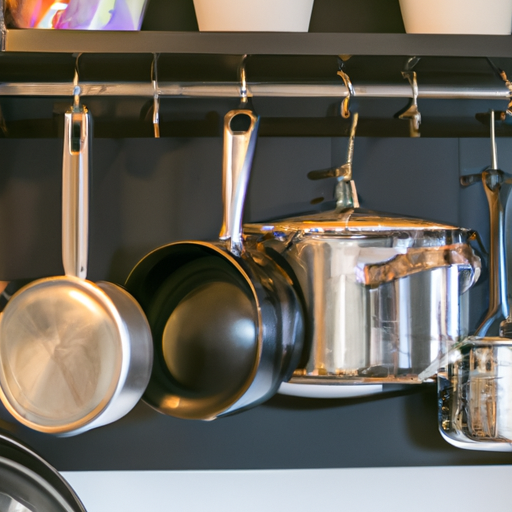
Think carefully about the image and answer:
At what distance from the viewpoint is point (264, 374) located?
644 millimetres

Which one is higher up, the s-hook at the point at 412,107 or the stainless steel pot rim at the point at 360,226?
the s-hook at the point at 412,107

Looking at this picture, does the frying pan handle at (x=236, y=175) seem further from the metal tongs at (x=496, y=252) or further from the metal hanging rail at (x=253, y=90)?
the metal tongs at (x=496, y=252)

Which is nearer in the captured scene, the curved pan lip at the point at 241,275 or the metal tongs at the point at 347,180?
the curved pan lip at the point at 241,275

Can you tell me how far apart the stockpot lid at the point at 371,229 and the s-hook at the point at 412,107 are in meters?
0.13

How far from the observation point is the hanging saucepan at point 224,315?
2.16ft

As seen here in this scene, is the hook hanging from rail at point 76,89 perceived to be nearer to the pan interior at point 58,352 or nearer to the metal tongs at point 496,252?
the pan interior at point 58,352

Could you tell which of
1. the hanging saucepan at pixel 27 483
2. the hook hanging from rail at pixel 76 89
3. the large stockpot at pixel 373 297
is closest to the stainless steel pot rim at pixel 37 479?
the hanging saucepan at pixel 27 483

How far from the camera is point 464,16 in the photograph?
65cm

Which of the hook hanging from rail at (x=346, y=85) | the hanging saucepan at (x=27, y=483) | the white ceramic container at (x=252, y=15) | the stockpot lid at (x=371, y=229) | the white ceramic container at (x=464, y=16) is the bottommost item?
the hanging saucepan at (x=27, y=483)

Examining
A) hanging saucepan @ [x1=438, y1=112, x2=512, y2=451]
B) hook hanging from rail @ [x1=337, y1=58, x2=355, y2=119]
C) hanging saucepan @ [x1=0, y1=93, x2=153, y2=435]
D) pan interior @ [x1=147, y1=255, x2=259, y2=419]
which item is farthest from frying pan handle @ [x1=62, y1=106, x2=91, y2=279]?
hanging saucepan @ [x1=438, y1=112, x2=512, y2=451]

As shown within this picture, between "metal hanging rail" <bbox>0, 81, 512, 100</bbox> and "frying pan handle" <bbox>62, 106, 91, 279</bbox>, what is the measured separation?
35 mm

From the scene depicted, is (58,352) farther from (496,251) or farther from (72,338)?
(496,251)

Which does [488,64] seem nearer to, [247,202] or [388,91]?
[388,91]

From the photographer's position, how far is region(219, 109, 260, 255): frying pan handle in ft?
2.27
